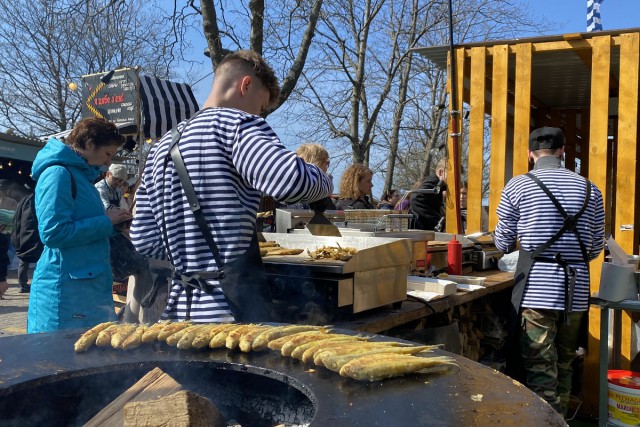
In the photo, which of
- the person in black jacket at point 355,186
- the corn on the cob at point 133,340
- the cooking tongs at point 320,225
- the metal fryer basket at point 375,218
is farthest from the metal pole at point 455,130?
the corn on the cob at point 133,340

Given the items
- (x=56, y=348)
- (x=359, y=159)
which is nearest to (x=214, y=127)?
(x=56, y=348)

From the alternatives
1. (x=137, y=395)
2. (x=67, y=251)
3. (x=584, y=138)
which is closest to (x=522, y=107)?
(x=67, y=251)

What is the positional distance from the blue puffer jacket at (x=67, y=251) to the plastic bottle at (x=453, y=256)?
2.77 metres

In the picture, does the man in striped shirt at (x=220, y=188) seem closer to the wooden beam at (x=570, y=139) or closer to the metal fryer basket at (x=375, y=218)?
the metal fryer basket at (x=375, y=218)

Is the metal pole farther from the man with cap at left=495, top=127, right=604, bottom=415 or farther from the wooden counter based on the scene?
the wooden counter

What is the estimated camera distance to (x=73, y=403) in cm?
176

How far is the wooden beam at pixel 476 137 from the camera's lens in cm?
605

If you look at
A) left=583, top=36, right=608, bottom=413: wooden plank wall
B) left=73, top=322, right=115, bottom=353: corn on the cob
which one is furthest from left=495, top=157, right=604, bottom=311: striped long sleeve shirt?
left=73, top=322, right=115, bottom=353: corn on the cob

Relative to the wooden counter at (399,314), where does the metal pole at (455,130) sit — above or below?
above

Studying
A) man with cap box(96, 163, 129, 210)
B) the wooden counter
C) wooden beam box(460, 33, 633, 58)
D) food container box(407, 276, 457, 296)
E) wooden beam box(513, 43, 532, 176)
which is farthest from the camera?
man with cap box(96, 163, 129, 210)

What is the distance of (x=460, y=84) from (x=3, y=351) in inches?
216

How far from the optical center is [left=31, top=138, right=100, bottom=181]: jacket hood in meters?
3.27

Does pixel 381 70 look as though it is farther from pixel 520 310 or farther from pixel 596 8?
pixel 520 310

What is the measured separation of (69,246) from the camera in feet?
10.5
